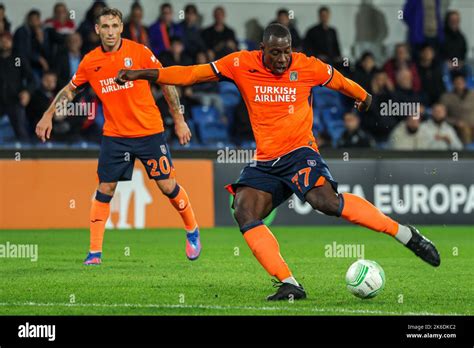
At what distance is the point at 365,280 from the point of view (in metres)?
8.50

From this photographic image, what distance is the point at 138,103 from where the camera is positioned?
11.1 meters

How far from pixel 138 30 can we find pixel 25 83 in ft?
6.53

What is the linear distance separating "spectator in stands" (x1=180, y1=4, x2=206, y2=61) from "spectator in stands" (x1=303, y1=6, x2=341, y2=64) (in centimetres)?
178

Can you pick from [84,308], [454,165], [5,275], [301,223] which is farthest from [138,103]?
[454,165]

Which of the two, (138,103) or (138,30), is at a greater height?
(138,30)

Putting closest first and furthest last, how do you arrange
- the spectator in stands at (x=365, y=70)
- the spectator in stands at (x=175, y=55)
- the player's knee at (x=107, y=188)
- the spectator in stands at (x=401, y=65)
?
1. the player's knee at (x=107, y=188)
2. the spectator in stands at (x=175, y=55)
3. the spectator in stands at (x=365, y=70)
4. the spectator in stands at (x=401, y=65)

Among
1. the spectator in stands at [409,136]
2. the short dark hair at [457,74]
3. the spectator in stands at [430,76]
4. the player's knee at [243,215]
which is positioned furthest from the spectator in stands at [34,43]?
the player's knee at [243,215]

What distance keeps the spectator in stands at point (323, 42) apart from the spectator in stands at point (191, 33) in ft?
5.82

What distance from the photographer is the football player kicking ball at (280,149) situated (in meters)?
8.46

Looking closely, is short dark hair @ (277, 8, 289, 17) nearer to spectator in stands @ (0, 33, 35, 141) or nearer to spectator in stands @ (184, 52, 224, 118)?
spectator in stands @ (184, 52, 224, 118)

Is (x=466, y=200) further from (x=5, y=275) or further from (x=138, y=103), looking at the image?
(x=5, y=275)

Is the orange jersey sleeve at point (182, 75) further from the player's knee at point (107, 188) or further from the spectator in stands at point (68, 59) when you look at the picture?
the spectator in stands at point (68, 59)

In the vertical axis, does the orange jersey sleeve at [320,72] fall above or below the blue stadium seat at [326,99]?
below

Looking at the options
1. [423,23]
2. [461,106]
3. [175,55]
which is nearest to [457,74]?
[461,106]
